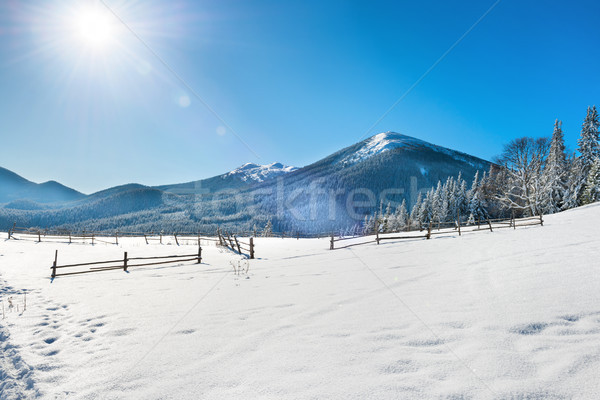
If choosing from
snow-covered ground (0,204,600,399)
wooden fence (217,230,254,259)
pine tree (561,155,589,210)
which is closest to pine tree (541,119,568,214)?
pine tree (561,155,589,210)

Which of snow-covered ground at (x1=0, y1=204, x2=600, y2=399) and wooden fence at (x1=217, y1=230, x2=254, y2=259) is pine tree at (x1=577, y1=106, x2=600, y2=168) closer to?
snow-covered ground at (x1=0, y1=204, x2=600, y2=399)

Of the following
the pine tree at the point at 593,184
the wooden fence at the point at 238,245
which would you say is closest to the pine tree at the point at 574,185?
the pine tree at the point at 593,184

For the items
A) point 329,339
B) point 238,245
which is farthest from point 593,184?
point 329,339

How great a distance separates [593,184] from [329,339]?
43607 millimetres

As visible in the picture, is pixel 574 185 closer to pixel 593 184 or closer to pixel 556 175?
pixel 556 175

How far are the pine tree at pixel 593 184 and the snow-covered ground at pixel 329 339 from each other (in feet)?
109

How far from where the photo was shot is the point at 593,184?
29.5 metres

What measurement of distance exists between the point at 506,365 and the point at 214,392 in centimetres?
411

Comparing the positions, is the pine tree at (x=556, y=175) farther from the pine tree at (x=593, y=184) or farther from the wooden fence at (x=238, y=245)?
the wooden fence at (x=238, y=245)

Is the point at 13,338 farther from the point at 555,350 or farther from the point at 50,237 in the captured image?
the point at 50,237

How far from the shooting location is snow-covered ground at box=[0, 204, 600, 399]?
128 inches

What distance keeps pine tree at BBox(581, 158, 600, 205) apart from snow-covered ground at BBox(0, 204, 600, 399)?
33179 millimetres

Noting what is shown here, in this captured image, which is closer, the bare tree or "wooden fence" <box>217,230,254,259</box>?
"wooden fence" <box>217,230,254,259</box>

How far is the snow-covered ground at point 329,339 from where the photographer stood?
3.25 metres
